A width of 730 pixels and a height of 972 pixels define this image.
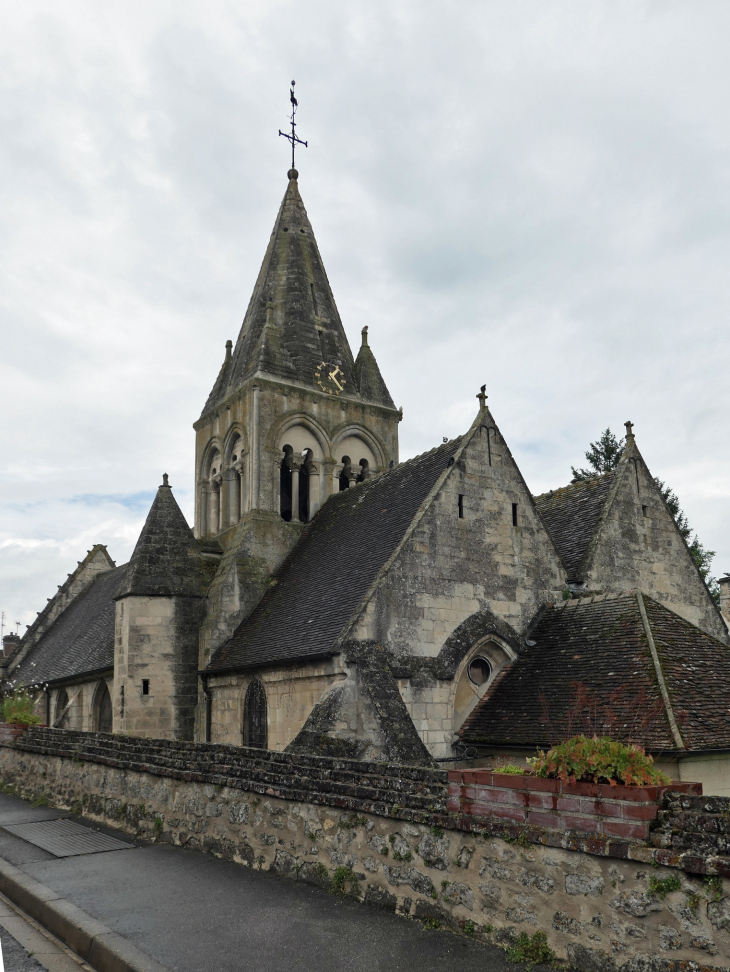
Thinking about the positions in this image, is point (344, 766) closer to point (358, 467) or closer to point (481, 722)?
point (481, 722)

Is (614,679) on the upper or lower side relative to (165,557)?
lower

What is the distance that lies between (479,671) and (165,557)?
8.94 metres

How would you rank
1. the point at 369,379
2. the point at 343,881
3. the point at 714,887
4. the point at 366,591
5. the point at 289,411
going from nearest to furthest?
the point at 714,887, the point at 343,881, the point at 366,591, the point at 289,411, the point at 369,379

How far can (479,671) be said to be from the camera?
49.9 feet

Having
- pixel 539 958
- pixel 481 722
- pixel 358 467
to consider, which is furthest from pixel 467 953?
pixel 358 467

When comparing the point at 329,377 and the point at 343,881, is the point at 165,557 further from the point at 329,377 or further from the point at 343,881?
the point at 343,881

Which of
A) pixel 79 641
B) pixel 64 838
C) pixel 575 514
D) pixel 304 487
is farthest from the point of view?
pixel 79 641

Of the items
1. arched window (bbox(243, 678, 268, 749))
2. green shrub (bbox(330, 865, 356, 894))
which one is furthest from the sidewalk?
arched window (bbox(243, 678, 268, 749))

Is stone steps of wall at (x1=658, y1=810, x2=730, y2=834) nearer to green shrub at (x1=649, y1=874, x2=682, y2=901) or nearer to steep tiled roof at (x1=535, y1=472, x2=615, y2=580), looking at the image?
green shrub at (x1=649, y1=874, x2=682, y2=901)

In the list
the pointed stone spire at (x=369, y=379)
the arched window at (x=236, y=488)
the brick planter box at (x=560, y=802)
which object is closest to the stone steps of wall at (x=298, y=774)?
the brick planter box at (x=560, y=802)

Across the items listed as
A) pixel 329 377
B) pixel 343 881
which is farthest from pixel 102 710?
pixel 343 881

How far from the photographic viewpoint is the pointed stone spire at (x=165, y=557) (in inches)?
777

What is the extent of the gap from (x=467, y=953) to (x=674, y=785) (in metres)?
1.72

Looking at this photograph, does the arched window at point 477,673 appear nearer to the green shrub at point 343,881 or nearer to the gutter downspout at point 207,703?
the gutter downspout at point 207,703
